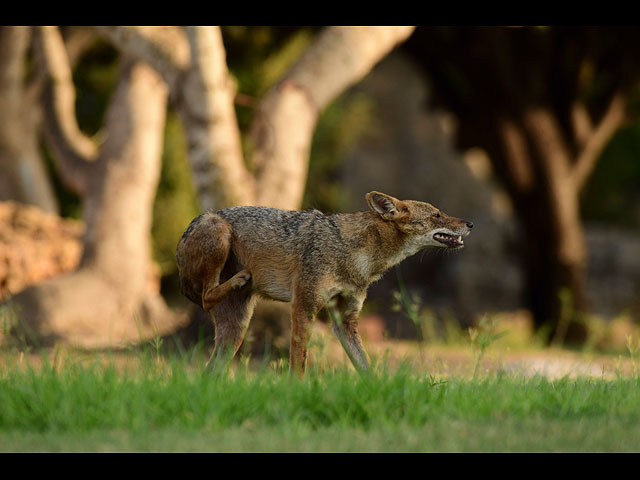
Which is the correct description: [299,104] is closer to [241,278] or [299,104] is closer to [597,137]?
[241,278]

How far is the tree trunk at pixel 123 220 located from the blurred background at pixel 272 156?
0.03m

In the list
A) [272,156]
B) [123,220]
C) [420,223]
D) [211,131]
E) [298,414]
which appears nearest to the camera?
[298,414]

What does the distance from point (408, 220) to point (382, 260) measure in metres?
0.33

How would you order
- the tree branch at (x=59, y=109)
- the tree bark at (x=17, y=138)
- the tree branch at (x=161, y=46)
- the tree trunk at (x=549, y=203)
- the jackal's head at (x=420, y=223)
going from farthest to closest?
the tree bark at (x=17, y=138) < the tree trunk at (x=549, y=203) < the tree branch at (x=59, y=109) < the tree branch at (x=161, y=46) < the jackal's head at (x=420, y=223)

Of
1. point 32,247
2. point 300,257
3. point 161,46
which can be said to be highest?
point 161,46

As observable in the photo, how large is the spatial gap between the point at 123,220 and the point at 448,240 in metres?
8.43

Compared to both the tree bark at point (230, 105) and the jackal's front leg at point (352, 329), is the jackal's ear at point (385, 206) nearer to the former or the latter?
the jackal's front leg at point (352, 329)

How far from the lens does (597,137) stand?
617 inches

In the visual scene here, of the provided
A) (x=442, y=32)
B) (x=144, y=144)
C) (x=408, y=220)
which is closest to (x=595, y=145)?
(x=442, y=32)

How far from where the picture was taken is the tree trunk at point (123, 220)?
1309cm

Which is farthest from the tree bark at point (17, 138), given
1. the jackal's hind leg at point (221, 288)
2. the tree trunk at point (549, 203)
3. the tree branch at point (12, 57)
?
the jackal's hind leg at point (221, 288)

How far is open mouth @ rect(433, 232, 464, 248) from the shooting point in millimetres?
6293

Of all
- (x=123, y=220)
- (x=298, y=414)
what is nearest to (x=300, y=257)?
(x=298, y=414)

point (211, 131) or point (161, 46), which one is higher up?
point (161, 46)
